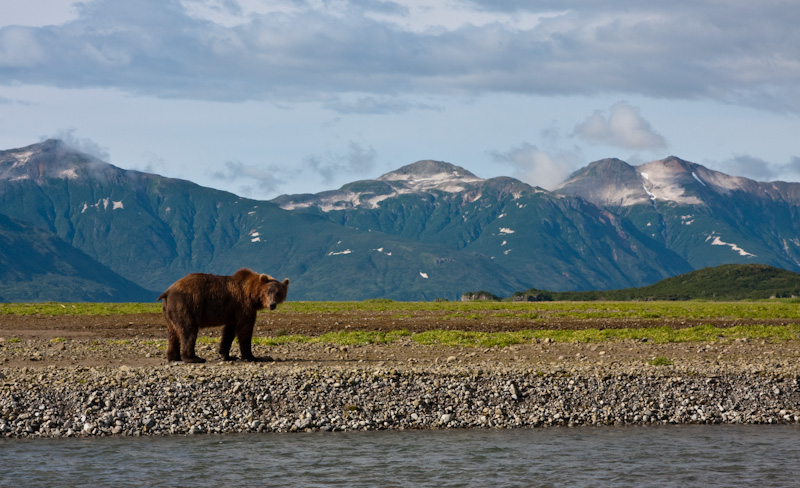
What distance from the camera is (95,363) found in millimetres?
28797

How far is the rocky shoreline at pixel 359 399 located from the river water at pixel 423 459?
→ 0.64 m

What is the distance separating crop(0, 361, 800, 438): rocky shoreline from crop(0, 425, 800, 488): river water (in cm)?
64

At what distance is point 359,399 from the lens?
22797mm

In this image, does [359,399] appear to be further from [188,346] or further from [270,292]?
[188,346]

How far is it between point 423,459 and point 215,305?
10.8 metres

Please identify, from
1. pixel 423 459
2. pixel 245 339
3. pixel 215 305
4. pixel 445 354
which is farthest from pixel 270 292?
pixel 423 459

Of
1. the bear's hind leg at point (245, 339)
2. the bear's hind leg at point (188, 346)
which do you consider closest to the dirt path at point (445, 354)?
the bear's hind leg at point (245, 339)

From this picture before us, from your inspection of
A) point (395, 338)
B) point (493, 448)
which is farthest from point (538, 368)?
point (395, 338)

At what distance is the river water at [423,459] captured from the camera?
1752 centimetres

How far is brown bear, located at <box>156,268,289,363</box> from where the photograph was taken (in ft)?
88.2

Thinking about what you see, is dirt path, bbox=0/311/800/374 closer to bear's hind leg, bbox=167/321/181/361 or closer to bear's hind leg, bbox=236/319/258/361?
bear's hind leg, bbox=167/321/181/361

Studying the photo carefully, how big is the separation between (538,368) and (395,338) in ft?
42.4

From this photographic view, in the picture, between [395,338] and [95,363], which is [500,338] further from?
[95,363]

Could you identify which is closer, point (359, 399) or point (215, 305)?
point (359, 399)
